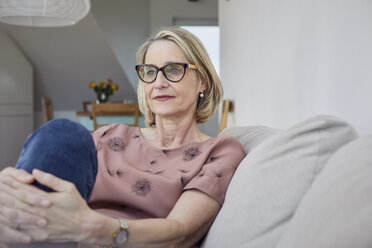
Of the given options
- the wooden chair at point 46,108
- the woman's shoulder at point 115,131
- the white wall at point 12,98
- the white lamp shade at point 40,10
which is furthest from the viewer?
the white wall at point 12,98

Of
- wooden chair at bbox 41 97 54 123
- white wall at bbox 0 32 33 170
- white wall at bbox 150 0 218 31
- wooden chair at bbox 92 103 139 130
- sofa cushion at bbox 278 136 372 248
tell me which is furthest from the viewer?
white wall at bbox 150 0 218 31

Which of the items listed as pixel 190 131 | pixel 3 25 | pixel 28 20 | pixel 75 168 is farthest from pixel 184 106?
pixel 3 25

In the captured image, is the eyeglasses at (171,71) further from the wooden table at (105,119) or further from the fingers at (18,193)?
the wooden table at (105,119)

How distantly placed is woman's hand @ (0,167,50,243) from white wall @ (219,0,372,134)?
884mm

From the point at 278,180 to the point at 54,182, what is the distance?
0.49 metres

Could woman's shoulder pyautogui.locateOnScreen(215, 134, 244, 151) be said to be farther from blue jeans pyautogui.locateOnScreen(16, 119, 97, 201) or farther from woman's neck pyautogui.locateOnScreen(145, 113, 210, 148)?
blue jeans pyautogui.locateOnScreen(16, 119, 97, 201)

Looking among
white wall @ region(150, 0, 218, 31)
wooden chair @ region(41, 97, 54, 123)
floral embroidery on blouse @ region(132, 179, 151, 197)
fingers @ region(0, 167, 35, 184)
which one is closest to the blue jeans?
fingers @ region(0, 167, 35, 184)

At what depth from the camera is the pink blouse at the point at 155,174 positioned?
1.25 metres

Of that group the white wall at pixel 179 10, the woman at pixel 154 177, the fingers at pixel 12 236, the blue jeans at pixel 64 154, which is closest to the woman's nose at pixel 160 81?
the woman at pixel 154 177

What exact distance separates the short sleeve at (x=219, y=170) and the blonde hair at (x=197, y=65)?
320 mm

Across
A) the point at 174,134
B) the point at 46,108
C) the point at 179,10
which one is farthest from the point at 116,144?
the point at 179,10

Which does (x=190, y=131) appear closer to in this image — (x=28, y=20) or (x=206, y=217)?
(x=206, y=217)

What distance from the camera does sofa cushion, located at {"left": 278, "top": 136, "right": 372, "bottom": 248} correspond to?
23.6 inches

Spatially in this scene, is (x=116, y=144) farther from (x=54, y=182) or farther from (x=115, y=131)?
(x=54, y=182)
